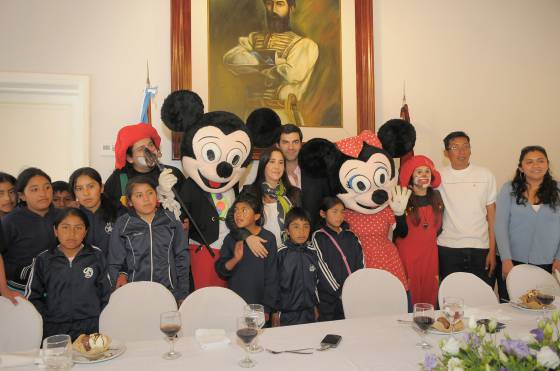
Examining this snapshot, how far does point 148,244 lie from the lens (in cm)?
255

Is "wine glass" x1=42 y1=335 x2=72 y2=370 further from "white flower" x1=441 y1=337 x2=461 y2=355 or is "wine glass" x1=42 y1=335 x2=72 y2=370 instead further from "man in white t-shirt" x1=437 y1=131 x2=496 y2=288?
"man in white t-shirt" x1=437 y1=131 x2=496 y2=288

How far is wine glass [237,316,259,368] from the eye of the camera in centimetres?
155

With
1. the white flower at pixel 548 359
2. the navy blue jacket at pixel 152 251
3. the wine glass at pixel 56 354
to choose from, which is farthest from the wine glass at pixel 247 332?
the navy blue jacket at pixel 152 251

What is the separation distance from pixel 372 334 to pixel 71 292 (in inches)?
59.5

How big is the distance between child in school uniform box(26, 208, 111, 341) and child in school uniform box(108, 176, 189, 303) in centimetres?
14

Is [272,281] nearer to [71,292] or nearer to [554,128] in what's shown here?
[71,292]

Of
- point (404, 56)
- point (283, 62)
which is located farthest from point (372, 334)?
point (404, 56)

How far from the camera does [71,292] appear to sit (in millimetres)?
2375

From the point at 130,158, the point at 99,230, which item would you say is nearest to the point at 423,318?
the point at 99,230

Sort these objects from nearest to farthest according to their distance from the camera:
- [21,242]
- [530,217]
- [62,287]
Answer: [62,287], [21,242], [530,217]

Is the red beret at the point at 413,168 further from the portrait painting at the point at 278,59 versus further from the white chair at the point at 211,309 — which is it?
the white chair at the point at 211,309

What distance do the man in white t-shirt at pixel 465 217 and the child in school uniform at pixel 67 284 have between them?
Answer: 227cm

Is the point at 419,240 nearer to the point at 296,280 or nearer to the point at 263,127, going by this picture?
the point at 296,280

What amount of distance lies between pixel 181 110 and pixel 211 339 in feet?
5.21
